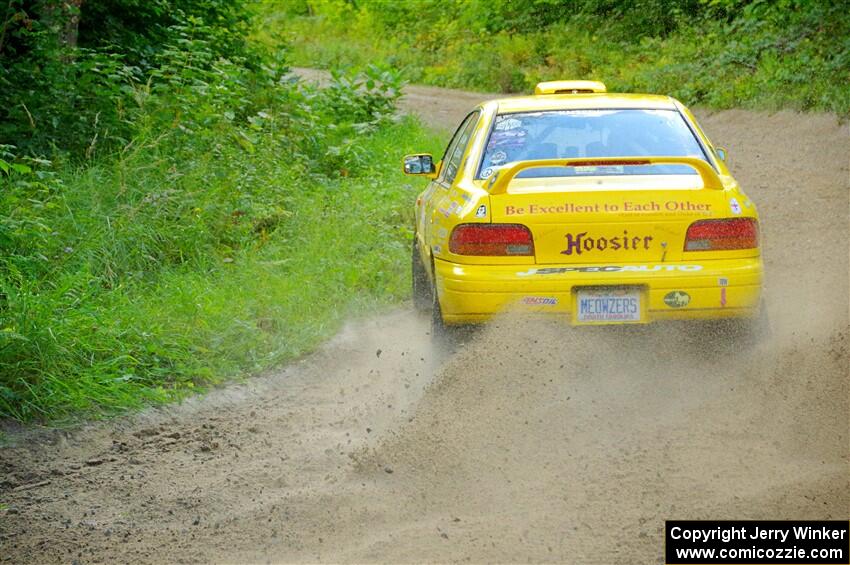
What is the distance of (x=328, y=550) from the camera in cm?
447

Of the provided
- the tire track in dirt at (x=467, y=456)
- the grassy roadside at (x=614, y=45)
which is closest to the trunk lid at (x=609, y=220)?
the tire track in dirt at (x=467, y=456)

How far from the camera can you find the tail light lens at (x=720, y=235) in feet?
20.4

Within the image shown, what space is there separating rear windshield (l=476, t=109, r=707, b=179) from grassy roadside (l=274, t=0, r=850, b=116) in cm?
900

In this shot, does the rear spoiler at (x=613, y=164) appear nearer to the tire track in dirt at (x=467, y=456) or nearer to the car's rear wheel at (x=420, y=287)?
the tire track in dirt at (x=467, y=456)

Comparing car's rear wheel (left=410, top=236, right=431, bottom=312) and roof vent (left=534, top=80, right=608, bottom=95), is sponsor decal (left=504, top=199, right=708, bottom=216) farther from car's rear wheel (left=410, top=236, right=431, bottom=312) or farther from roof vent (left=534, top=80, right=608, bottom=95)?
roof vent (left=534, top=80, right=608, bottom=95)

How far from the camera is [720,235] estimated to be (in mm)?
6242

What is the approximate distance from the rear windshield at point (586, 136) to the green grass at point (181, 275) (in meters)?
1.96

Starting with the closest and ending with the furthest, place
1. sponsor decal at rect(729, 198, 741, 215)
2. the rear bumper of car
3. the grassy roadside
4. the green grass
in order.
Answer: the rear bumper of car → sponsor decal at rect(729, 198, 741, 215) → the green grass → the grassy roadside

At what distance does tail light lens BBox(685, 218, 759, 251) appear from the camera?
6.21m

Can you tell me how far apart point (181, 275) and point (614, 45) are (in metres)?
19.2

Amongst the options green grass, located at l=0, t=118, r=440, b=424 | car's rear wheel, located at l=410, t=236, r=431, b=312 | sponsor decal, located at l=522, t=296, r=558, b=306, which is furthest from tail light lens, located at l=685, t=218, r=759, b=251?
green grass, located at l=0, t=118, r=440, b=424

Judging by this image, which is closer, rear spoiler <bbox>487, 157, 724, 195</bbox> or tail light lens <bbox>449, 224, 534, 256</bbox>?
tail light lens <bbox>449, 224, 534, 256</bbox>

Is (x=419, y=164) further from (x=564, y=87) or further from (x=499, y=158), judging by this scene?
(x=564, y=87)

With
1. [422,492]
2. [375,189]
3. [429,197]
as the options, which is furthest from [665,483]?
[375,189]
